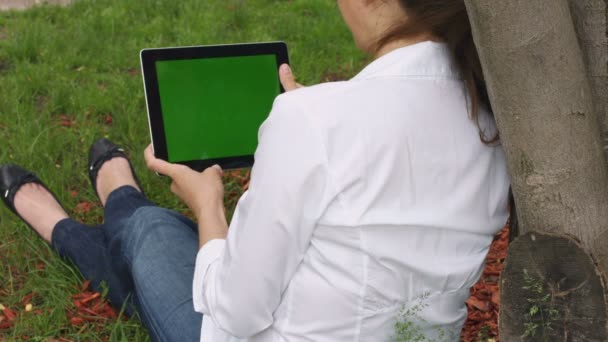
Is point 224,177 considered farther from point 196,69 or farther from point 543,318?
point 543,318

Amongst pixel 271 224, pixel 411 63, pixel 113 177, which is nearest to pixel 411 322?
pixel 271 224

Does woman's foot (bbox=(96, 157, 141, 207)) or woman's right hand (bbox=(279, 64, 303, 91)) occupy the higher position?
woman's right hand (bbox=(279, 64, 303, 91))

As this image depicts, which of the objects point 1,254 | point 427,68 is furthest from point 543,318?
point 1,254

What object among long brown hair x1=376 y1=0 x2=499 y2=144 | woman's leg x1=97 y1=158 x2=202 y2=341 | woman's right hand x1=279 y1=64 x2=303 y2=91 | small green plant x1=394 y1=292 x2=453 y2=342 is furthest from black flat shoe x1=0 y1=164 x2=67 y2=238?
long brown hair x1=376 y1=0 x2=499 y2=144

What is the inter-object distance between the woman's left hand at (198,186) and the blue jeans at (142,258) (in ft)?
0.75

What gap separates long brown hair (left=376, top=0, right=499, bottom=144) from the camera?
1.58 metres

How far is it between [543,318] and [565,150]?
36 centimetres

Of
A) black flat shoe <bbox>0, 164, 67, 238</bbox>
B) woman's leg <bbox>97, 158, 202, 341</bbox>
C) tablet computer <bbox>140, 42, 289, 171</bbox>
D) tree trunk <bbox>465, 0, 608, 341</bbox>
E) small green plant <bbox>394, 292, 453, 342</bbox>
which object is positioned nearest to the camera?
tree trunk <bbox>465, 0, 608, 341</bbox>

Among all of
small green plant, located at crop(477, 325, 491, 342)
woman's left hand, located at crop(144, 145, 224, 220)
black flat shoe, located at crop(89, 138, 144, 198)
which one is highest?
woman's left hand, located at crop(144, 145, 224, 220)

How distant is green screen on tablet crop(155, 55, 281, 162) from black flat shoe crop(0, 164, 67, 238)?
103 cm

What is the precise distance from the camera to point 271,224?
153 cm

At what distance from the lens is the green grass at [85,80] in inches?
A: 113

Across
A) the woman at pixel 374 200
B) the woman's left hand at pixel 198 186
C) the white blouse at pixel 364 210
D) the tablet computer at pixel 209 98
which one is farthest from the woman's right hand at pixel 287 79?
the white blouse at pixel 364 210

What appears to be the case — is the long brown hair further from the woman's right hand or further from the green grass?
the green grass
